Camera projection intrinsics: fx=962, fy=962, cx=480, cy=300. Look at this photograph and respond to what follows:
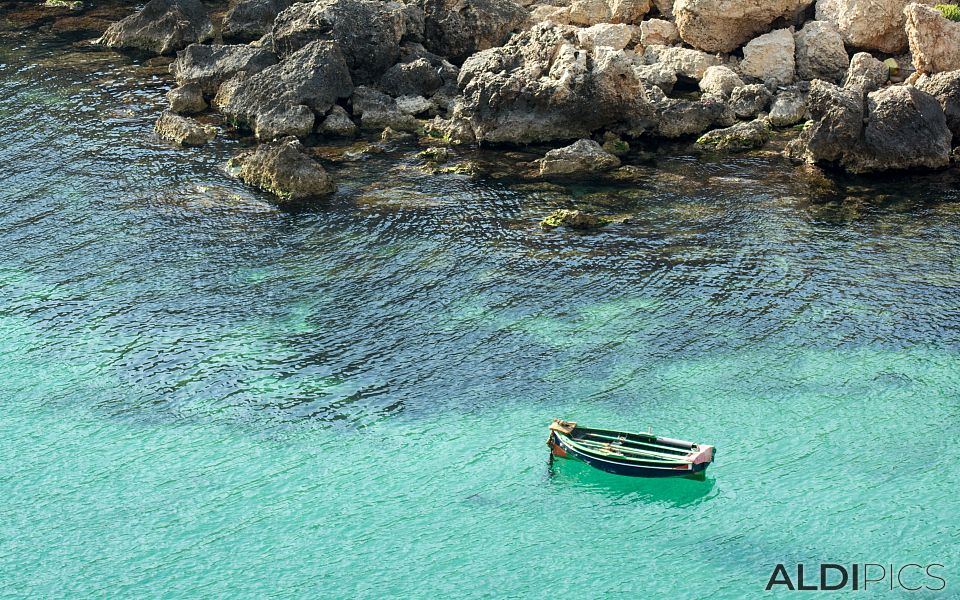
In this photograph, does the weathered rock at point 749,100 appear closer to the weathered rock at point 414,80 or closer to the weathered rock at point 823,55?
the weathered rock at point 823,55

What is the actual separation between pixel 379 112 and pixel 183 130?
10.0m

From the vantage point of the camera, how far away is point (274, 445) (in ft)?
90.1

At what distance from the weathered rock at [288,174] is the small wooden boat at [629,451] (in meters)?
21.0

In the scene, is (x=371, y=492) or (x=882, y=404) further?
(x=882, y=404)

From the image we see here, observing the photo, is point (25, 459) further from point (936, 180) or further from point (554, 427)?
point (936, 180)

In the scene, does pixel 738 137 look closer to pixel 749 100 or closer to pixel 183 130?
pixel 749 100

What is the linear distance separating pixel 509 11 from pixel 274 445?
1457 inches

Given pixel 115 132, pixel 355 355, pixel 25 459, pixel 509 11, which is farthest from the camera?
pixel 509 11

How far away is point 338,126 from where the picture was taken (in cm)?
4928

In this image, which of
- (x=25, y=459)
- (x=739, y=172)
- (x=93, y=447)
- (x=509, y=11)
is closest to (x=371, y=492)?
(x=93, y=447)

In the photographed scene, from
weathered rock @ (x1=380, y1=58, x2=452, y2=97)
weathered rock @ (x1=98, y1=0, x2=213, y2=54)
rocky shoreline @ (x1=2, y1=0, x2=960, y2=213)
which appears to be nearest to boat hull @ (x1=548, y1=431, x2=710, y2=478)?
rocky shoreline @ (x1=2, y1=0, x2=960, y2=213)

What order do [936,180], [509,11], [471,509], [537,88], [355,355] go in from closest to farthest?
[471,509] < [355,355] < [936,180] < [537,88] < [509,11]

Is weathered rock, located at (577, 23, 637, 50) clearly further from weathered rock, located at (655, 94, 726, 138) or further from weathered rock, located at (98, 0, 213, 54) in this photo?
weathered rock, located at (98, 0, 213, 54)

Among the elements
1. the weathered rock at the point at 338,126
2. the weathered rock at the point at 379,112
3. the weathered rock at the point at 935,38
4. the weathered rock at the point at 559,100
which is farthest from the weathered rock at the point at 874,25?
the weathered rock at the point at 338,126
